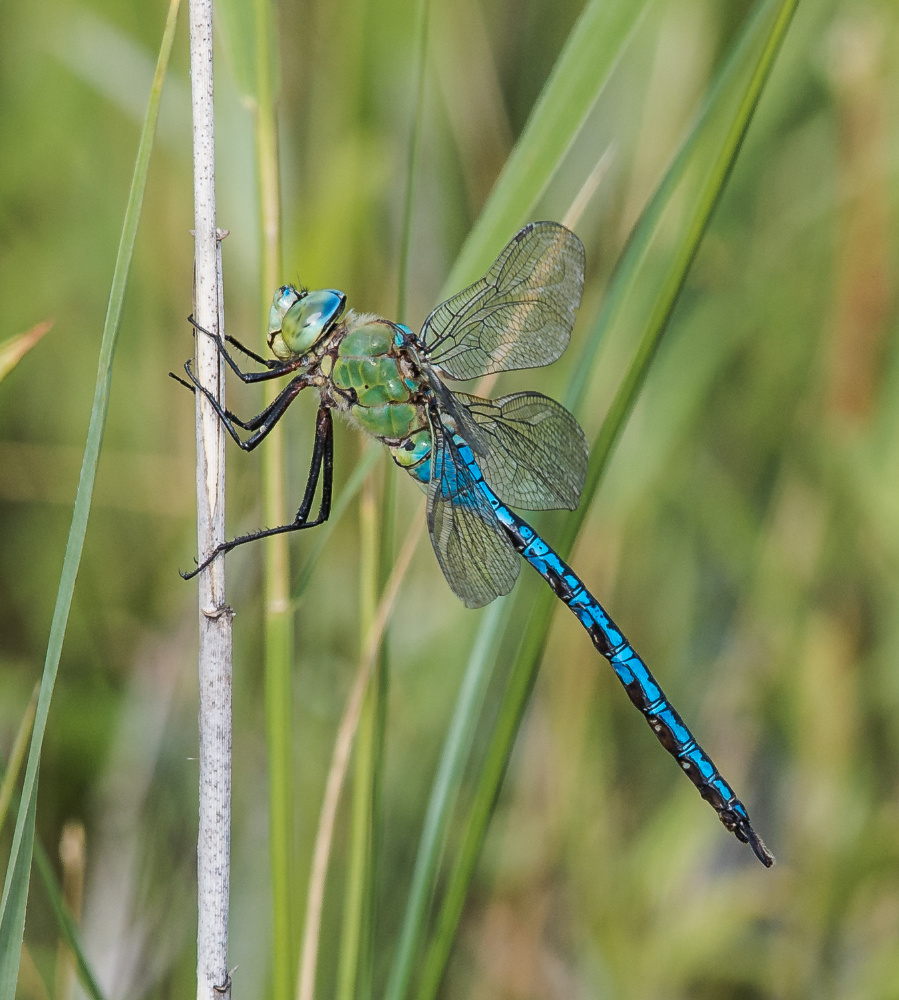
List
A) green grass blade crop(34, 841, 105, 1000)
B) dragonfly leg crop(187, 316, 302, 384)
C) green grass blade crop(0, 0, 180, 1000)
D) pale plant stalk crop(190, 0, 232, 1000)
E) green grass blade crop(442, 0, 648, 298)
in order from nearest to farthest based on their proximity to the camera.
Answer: green grass blade crop(0, 0, 180, 1000), green grass blade crop(34, 841, 105, 1000), pale plant stalk crop(190, 0, 232, 1000), green grass blade crop(442, 0, 648, 298), dragonfly leg crop(187, 316, 302, 384)

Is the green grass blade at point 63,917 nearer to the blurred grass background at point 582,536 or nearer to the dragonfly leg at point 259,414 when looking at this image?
the dragonfly leg at point 259,414

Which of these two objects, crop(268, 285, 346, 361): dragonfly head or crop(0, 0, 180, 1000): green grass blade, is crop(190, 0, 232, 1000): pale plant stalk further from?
crop(268, 285, 346, 361): dragonfly head

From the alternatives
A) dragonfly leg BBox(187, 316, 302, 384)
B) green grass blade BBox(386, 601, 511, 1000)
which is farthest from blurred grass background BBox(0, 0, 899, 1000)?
green grass blade BBox(386, 601, 511, 1000)

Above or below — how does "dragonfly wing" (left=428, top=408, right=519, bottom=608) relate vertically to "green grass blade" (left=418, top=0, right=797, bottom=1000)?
above

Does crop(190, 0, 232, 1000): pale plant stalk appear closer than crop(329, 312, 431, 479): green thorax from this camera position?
Yes

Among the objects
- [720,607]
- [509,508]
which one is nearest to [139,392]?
[509,508]

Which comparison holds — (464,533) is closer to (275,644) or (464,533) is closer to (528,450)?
(528,450)

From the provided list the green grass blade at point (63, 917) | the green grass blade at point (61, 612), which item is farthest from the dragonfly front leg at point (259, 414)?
the green grass blade at point (63, 917)
